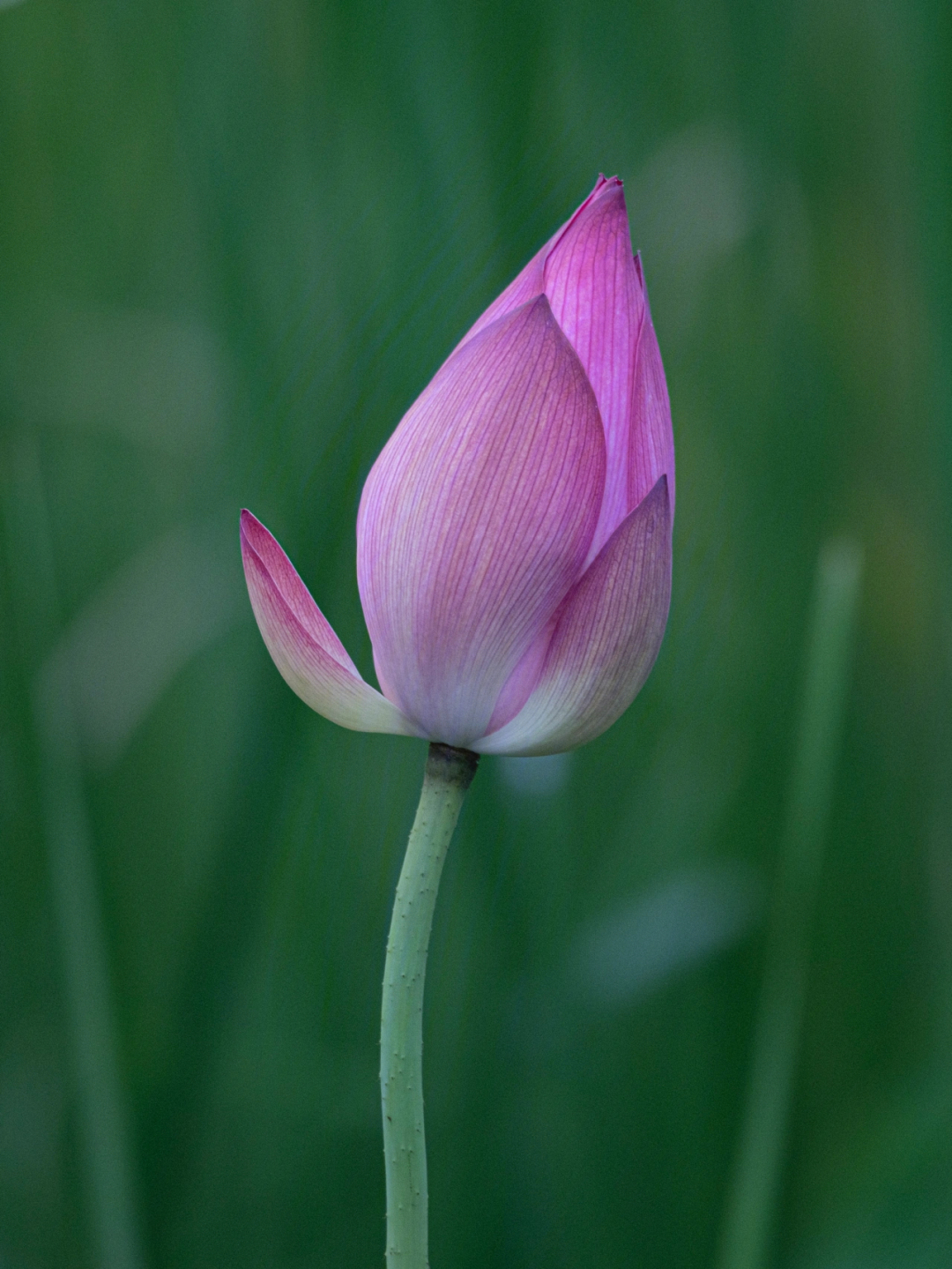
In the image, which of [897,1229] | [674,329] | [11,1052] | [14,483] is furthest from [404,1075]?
[674,329]

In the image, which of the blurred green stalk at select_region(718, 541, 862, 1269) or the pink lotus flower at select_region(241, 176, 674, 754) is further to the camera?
the blurred green stalk at select_region(718, 541, 862, 1269)

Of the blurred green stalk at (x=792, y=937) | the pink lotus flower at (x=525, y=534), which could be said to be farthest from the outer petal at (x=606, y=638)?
the blurred green stalk at (x=792, y=937)

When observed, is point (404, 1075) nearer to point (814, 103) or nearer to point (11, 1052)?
point (11, 1052)

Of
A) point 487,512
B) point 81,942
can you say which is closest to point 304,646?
point 487,512

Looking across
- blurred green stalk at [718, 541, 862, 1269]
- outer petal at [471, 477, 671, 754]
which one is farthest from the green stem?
blurred green stalk at [718, 541, 862, 1269]

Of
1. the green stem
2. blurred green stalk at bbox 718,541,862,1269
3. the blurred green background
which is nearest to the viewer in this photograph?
the green stem

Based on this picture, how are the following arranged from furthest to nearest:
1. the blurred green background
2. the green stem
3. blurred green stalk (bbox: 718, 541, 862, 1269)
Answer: the blurred green background < blurred green stalk (bbox: 718, 541, 862, 1269) < the green stem

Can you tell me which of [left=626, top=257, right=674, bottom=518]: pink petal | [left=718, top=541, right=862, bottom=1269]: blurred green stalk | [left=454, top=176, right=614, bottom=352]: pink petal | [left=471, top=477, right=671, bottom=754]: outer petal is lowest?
[left=718, top=541, right=862, bottom=1269]: blurred green stalk

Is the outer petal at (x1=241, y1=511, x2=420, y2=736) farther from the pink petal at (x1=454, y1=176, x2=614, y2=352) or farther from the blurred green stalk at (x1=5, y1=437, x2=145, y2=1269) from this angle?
the blurred green stalk at (x1=5, y1=437, x2=145, y2=1269)
